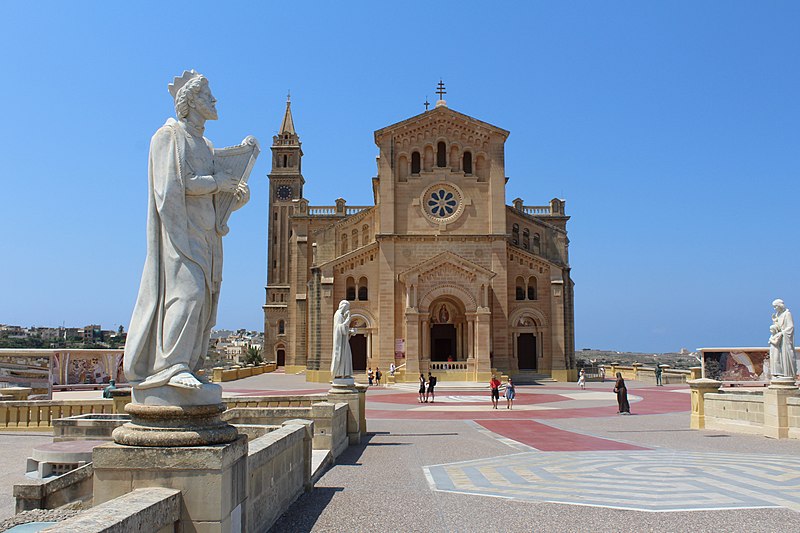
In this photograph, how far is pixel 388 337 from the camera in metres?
46.9

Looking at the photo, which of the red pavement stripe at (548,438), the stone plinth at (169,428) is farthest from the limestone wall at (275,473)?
the red pavement stripe at (548,438)

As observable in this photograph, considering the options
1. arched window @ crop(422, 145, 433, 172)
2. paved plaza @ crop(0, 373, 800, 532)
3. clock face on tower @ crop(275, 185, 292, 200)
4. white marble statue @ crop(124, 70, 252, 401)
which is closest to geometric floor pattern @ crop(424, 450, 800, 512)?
paved plaza @ crop(0, 373, 800, 532)

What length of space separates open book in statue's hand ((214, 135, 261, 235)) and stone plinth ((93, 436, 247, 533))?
1930 mm

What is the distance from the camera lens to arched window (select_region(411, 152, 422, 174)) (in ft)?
165

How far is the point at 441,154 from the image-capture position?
166ft

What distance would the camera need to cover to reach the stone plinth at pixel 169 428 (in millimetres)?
5242

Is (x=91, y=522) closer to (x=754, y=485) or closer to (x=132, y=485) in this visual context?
(x=132, y=485)

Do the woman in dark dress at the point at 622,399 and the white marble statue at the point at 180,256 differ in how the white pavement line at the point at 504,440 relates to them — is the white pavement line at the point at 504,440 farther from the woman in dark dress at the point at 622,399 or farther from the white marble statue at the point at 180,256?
the white marble statue at the point at 180,256

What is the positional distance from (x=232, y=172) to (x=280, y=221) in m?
76.5

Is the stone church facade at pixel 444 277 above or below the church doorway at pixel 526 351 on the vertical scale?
above

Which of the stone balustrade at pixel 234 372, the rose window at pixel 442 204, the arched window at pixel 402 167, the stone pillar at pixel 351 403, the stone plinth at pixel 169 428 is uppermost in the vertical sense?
the arched window at pixel 402 167

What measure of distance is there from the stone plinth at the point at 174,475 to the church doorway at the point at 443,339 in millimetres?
45090

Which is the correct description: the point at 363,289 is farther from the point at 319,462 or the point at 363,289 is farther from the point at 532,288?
the point at 319,462

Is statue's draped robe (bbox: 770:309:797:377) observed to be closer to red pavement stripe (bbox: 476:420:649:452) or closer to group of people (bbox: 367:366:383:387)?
red pavement stripe (bbox: 476:420:649:452)
